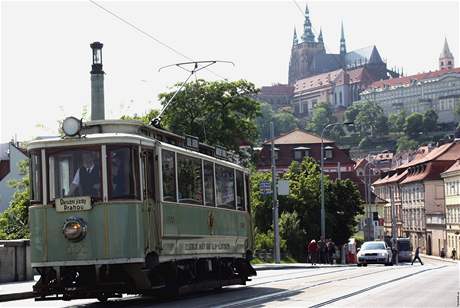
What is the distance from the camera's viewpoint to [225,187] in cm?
2125

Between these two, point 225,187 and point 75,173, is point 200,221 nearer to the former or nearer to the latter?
point 225,187

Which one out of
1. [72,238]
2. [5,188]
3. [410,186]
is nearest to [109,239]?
[72,238]

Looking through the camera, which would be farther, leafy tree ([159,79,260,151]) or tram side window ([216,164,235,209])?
leafy tree ([159,79,260,151])

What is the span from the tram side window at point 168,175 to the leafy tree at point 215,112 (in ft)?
140

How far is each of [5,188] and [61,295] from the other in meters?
72.7

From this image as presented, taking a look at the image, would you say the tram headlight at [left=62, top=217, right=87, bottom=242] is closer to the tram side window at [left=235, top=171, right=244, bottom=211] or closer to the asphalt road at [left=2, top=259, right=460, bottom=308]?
the asphalt road at [left=2, top=259, right=460, bottom=308]

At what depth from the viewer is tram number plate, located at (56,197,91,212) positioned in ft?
53.2

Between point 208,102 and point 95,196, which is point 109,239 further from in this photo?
point 208,102

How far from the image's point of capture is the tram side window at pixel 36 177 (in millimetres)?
16656

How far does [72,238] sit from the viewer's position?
1614 centimetres

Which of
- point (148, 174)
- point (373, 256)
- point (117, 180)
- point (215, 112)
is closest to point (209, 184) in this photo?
point (148, 174)

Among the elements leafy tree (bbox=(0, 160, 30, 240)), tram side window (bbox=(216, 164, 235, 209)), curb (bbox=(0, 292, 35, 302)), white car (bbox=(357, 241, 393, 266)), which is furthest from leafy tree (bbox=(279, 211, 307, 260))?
curb (bbox=(0, 292, 35, 302))

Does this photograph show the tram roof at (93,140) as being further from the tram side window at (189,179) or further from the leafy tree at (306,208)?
the leafy tree at (306,208)

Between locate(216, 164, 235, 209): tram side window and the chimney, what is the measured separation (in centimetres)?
2380
